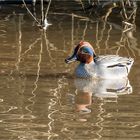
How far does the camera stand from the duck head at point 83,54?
38.9 feet

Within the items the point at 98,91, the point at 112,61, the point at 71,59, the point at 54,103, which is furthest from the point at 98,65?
the point at 54,103

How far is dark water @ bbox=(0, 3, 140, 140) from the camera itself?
8.48 m

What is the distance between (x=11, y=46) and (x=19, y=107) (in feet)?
15.3

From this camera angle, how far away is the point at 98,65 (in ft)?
38.3

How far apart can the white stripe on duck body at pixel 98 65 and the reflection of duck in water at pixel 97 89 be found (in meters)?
0.11

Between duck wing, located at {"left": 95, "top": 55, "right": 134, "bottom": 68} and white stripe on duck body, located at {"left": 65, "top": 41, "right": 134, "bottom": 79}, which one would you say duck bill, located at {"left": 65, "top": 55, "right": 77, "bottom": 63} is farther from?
duck wing, located at {"left": 95, "top": 55, "right": 134, "bottom": 68}

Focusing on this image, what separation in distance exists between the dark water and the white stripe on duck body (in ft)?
0.49

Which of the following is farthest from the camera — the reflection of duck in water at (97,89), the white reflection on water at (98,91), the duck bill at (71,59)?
the duck bill at (71,59)

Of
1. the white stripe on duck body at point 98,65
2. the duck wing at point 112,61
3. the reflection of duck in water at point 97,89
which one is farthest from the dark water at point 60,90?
the duck wing at point 112,61

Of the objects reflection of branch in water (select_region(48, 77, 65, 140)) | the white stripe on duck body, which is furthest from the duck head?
reflection of branch in water (select_region(48, 77, 65, 140))

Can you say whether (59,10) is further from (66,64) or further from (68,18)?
(66,64)

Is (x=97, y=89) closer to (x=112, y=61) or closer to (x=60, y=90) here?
(x=60, y=90)

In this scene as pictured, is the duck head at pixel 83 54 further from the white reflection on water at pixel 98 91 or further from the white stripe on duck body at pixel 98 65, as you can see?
the white reflection on water at pixel 98 91

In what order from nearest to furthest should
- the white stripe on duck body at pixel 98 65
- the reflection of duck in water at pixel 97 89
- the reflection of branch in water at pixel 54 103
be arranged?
the reflection of branch in water at pixel 54 103
the reflection of duck in water at pixel 97 89
the white stripe on duck body at pixel 98 65
